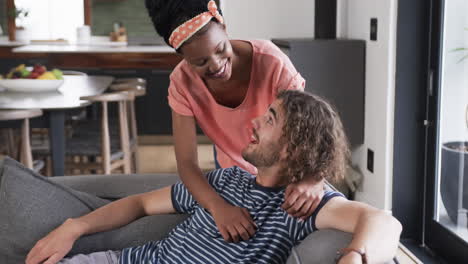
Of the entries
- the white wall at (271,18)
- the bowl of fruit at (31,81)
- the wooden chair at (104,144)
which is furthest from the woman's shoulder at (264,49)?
the white wall at (271,18)

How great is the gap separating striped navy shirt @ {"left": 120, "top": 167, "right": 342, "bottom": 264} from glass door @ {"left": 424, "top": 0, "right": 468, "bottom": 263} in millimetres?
1571

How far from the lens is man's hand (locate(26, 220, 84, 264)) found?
177 cm

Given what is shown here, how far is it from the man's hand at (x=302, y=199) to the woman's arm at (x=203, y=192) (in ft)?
0.40

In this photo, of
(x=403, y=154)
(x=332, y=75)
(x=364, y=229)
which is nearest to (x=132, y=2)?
(x=332, y=75)

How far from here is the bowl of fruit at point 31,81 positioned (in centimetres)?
410

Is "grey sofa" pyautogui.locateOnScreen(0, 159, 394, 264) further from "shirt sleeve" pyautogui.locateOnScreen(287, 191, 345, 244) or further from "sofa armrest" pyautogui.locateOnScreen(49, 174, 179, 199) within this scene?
"shirt sleeve" pyautogui.locateOnScreen(287, 191, 345, 244)

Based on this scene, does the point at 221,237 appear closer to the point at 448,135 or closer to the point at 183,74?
the point at 183,74

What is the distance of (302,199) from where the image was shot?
5.04 ft

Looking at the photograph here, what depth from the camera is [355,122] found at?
4000mm

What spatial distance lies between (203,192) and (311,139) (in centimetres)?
32

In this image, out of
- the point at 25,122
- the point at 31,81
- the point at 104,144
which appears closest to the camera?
the point at 25,122

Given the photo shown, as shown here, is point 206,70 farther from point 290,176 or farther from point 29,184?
point 29,184

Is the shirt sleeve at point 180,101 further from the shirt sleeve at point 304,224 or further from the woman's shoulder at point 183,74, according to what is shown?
the shirt sleeve at point 304,224

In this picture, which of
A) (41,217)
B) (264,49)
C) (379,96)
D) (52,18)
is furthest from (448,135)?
(52,18)
